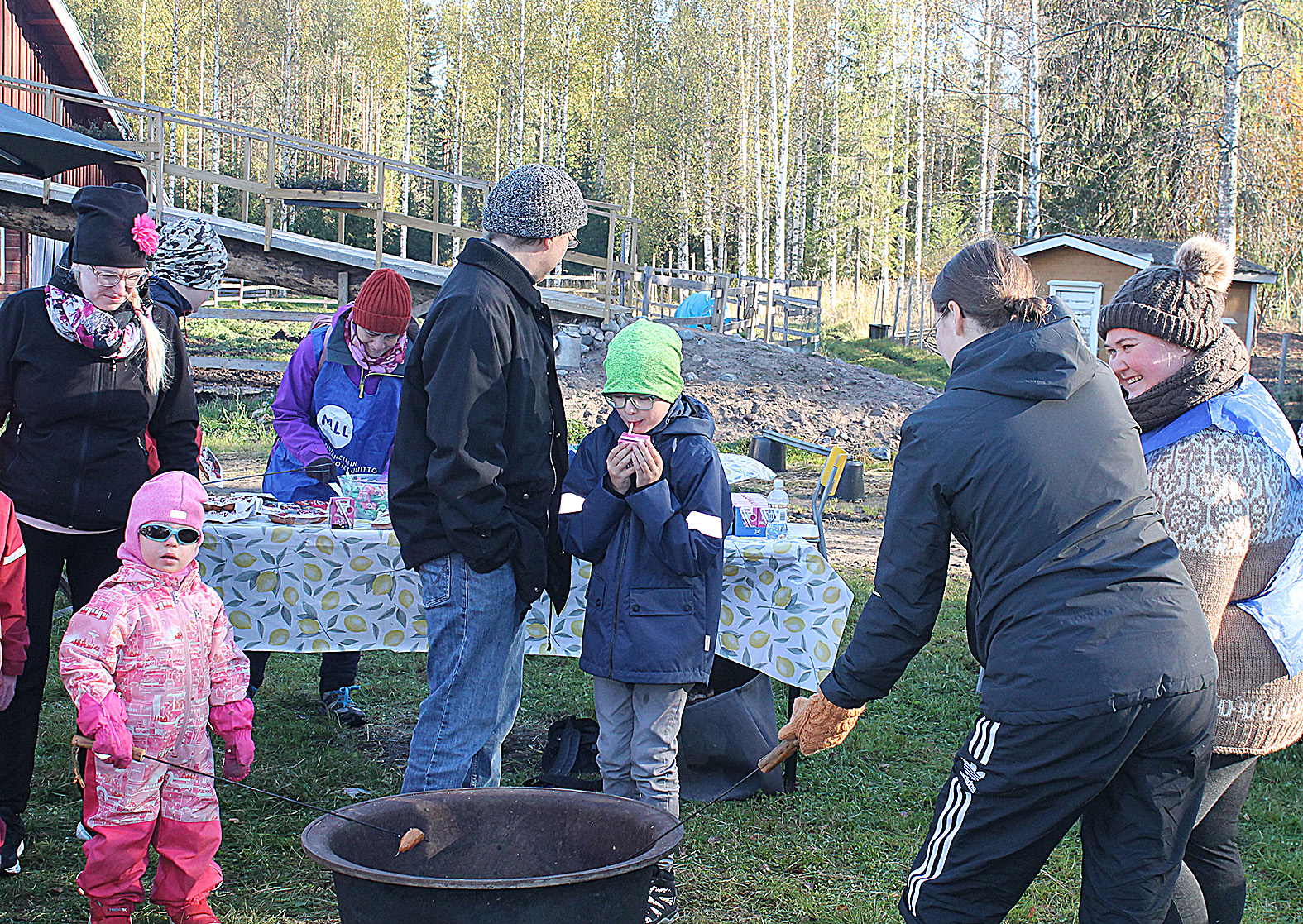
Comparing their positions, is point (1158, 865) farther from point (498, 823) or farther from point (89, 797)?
point (89, 797)

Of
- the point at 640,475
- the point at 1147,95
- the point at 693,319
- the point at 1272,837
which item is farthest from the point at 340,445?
the point at 1147,95

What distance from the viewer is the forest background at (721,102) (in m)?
26.7

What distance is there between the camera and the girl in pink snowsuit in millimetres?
2891

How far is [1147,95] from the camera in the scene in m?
25.4

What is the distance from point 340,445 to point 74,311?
1.21 meters

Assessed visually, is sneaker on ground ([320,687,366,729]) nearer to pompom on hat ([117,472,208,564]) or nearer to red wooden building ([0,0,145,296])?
pompom on hat ([117,472,208,564])

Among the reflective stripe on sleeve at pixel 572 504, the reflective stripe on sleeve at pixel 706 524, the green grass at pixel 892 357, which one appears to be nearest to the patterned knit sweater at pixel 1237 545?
the reflective stripe on sleeve at pixel 706 524

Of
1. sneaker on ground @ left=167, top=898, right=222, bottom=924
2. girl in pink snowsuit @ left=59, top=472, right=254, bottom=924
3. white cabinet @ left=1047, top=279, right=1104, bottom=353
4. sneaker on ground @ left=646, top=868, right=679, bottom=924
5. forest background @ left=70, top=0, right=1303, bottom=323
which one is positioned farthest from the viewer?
forest background @ left=70, top=0, right=1303, bottom=323

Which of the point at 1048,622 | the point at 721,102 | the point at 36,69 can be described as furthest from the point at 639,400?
the point at 721,102

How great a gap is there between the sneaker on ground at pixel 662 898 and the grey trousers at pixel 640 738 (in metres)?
0.18

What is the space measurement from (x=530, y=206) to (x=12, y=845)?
7.95 feet

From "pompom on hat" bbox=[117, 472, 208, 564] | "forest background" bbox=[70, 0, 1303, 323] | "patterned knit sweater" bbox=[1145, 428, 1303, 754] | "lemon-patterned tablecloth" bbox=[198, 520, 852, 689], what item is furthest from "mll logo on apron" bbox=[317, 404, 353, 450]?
"forest background" bbox=[70, 0, 1303, 323]

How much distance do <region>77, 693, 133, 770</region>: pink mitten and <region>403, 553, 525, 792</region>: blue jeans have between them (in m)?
0.70

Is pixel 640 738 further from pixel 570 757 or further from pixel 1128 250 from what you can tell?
pixel 1128 250
